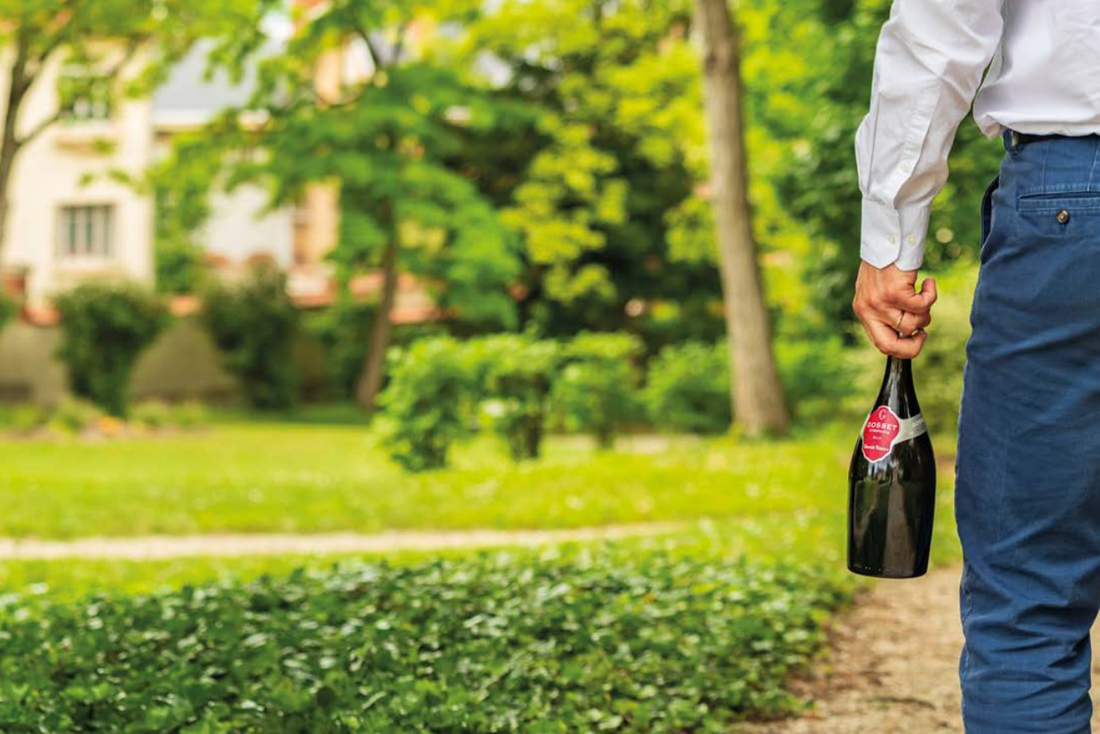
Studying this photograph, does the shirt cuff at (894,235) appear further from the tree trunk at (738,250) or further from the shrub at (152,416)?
Result: the shrub at (152,416)

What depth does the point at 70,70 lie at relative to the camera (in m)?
22.6

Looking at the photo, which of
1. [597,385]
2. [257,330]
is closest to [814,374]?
[597,385]

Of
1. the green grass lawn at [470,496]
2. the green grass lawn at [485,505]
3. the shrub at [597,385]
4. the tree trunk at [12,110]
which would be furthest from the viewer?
the tree trunk at [12,110]

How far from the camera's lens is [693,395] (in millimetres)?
18281

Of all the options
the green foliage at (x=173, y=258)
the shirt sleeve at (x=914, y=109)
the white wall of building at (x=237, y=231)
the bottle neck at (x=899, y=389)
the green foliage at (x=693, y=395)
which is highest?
the white wall of building at (x=237, y=231)

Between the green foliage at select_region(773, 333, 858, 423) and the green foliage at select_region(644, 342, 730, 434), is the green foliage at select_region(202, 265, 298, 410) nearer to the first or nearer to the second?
the green foliage at select_region(644, 342, 730, 434)

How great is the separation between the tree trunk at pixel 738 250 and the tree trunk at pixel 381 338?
13754 mm

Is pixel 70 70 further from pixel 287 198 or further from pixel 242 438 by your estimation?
pixel 242 438

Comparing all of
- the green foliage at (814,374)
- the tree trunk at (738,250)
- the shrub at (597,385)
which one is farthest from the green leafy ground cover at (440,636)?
the green foliage at (814,374)

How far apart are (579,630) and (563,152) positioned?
77.2 feet

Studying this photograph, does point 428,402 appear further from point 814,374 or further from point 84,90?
point 84,90

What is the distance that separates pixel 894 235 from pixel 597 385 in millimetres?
11898

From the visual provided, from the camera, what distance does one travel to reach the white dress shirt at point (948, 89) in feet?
6.79

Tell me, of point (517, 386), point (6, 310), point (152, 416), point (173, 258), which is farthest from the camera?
point (173, 258)
